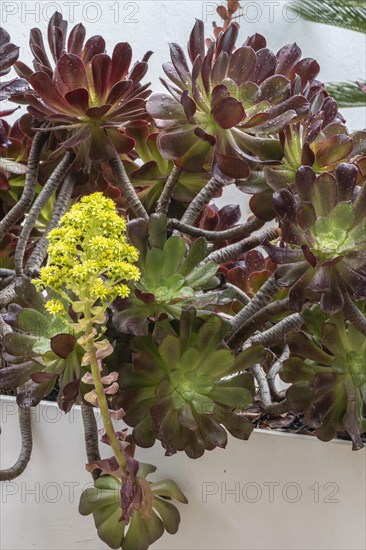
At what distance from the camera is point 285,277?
0.52m

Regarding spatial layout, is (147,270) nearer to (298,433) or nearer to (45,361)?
Answer: (45,361)

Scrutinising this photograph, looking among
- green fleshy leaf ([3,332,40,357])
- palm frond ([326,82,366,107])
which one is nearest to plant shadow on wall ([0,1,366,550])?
green fleshy leaf ([3,332,40,357])

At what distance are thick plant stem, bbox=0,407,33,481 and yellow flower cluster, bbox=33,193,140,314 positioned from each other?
22 centimetres

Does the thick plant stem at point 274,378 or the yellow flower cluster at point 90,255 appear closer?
the yellow flower cluster at point 90,255

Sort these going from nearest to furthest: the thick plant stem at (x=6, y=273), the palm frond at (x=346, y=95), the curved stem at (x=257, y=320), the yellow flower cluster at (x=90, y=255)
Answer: the yellow flower cluster at (x=90, y=255) < the curved stem at (x=257, y=320) < the thick plant stem at (x=6, y=273) < the palm frond at (x=346, y=95)

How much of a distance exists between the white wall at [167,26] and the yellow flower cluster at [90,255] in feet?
3.62

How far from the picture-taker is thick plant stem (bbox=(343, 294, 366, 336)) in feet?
1.70

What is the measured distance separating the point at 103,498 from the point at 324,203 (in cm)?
35

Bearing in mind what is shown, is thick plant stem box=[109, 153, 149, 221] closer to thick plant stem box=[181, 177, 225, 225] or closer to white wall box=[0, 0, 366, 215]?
thick plant stem box=[181, 177, 225, 225]

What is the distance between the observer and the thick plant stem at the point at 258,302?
0.58 m

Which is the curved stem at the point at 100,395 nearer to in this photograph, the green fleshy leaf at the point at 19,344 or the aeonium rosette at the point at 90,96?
the green fleshy leaf at the point at 19,344

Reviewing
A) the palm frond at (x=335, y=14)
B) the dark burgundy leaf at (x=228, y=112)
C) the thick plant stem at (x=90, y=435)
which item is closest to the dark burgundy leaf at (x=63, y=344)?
the thick plant stem at (x=90, y=435)

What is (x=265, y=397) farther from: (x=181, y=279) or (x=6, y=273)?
(x=6, y=273)

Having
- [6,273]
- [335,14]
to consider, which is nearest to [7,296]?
[6,273]
